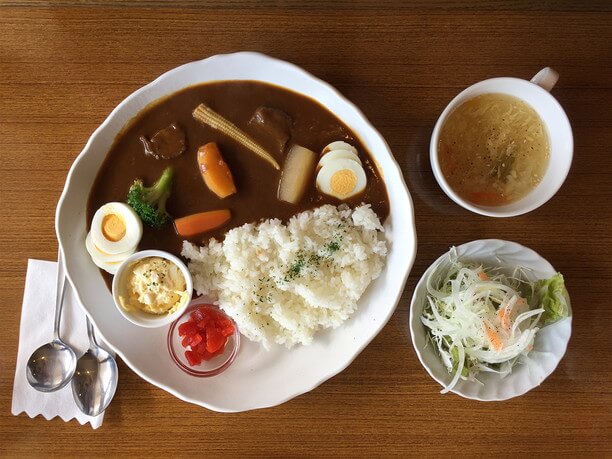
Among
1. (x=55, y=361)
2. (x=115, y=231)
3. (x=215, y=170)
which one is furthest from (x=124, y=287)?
(x=215, y=170)

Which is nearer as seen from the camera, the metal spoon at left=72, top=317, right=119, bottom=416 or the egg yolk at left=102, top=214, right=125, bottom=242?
the egg yolk at left=102, top=214, right=125, bottom=242

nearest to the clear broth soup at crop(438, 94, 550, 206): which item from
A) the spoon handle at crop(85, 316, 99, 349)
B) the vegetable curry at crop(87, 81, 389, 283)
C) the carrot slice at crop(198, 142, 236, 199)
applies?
the vegetable curry at crop(87, 81, 389, 283)

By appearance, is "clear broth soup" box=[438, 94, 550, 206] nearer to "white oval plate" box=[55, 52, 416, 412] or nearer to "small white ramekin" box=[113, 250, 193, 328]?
"white oval plate" box=[55, 52, 416, 412]

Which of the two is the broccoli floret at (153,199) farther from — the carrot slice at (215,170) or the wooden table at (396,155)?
the wooden table at (396,155)

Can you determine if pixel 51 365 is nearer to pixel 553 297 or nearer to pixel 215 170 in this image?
pixel 215 170

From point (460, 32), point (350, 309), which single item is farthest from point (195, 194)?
point (460, 32)

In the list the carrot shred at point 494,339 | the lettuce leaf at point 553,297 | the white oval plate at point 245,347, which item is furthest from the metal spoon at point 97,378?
the lettuce leaf at point 553,297

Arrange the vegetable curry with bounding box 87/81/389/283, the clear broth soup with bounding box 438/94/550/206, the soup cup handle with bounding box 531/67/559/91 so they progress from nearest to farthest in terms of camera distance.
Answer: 1. the soup cup handle with bounding box 531/67/559/91
2. the clear broth soup with bounding box 438/94/550/206
3. the vegetable curry with bounding box 87/81/389/283
